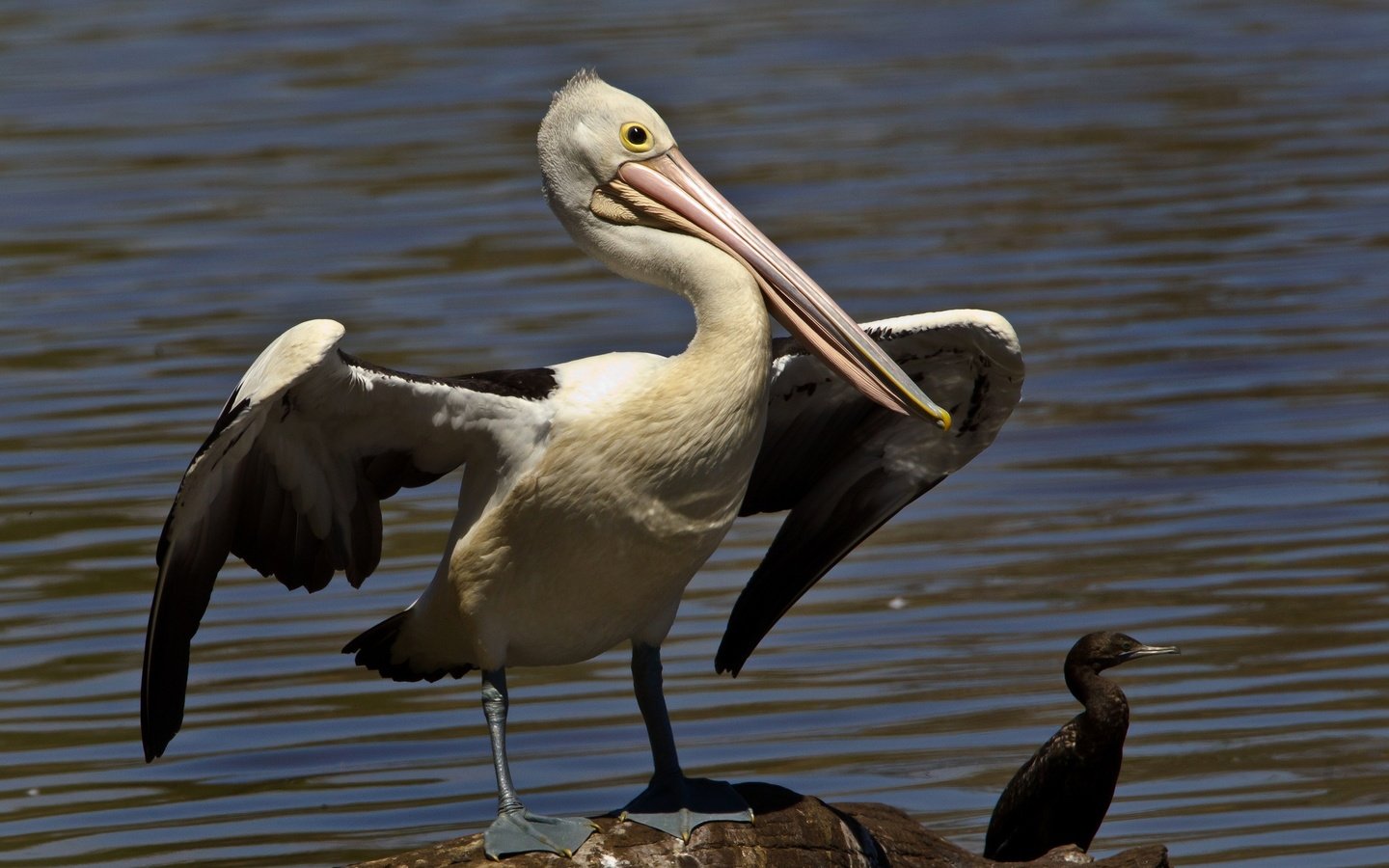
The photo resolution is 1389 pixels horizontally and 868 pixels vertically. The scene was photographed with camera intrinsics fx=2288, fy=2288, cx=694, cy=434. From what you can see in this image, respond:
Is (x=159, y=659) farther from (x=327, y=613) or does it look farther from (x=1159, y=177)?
(x=1159, y=177)

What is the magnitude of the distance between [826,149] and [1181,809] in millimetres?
7777

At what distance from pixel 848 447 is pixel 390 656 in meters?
1.16

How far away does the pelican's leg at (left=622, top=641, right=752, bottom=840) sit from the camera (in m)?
4.59

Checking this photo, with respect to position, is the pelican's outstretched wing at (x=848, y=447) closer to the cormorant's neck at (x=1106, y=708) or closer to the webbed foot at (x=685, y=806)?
the cormorant's neck at (x=1106, y=708)

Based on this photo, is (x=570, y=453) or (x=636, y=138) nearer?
(x=570, y=453)

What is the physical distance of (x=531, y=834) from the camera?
445 centimetres

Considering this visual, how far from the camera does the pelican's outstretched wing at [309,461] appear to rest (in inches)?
171

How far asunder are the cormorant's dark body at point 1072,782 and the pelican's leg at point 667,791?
699 millimetres

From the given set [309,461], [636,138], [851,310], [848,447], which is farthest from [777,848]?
[851,310]

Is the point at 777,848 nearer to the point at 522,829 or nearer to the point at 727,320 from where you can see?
the point at 522,829

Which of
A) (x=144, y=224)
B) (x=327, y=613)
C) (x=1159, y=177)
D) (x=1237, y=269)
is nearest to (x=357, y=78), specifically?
(x=144, y=224)

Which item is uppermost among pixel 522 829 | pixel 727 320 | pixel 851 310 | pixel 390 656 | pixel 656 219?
pixel 656 219

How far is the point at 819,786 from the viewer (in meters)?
5.66

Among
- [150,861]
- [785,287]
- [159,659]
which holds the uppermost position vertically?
[785,287]
